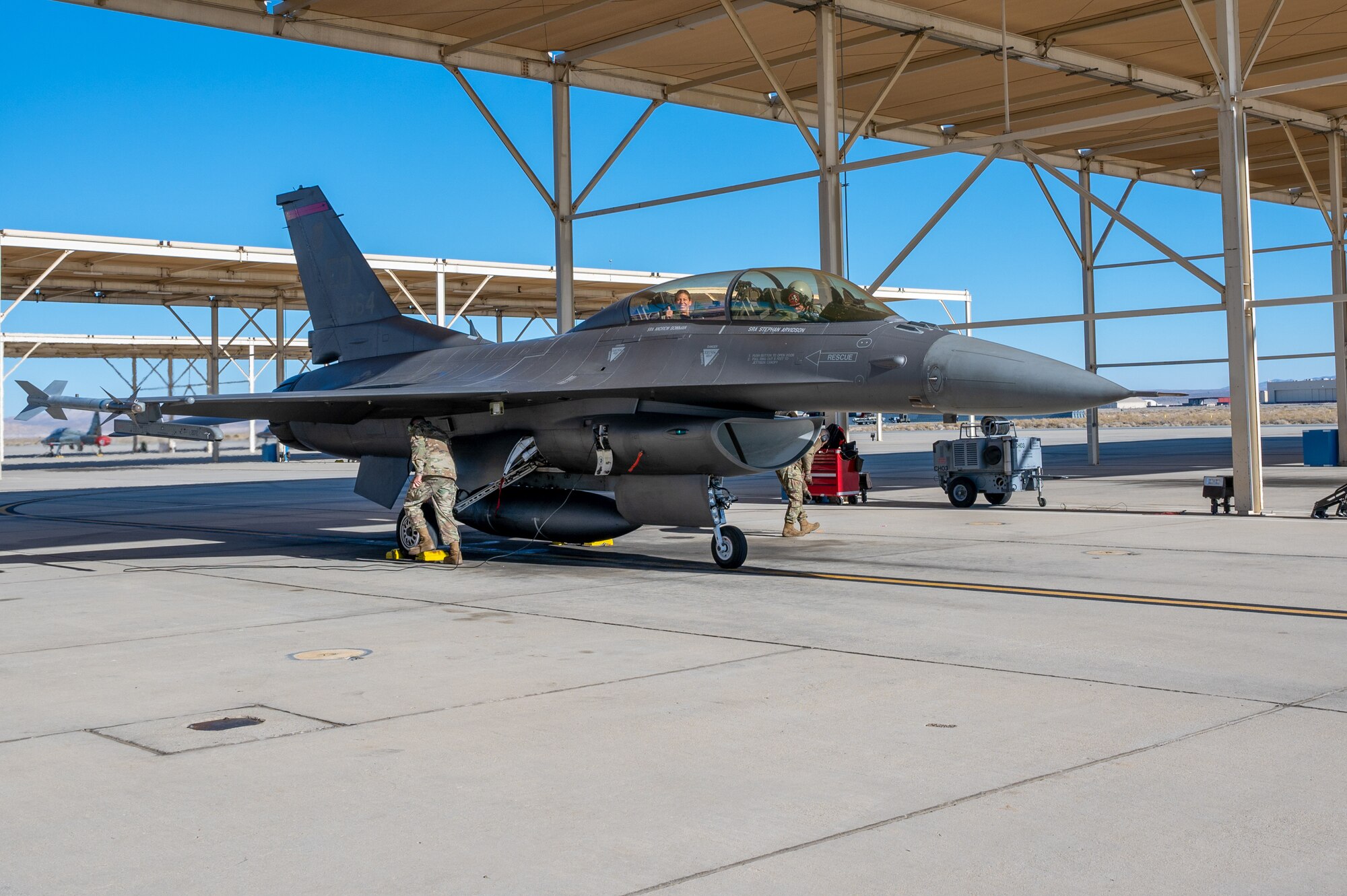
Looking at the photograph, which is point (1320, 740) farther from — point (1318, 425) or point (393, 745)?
point (1318, 425)

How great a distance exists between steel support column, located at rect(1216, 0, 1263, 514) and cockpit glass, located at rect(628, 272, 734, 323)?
7491 mm

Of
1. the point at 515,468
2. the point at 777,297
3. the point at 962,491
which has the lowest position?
the point at 962,491

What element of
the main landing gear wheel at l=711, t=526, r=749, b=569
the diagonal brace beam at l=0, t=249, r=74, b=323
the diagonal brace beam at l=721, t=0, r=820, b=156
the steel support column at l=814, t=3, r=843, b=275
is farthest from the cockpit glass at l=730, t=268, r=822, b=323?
the diagonal brace beam at l=0, t=249, r=74, b=323

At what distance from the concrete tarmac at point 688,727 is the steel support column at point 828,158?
790cm

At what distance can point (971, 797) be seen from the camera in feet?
13.4

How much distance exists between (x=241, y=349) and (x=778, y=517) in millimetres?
54122

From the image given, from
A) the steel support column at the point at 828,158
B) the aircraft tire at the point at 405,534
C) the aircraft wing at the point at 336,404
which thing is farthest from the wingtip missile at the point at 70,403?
the steel support column at the point at 828,158

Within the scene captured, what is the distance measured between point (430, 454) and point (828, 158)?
30.3ft

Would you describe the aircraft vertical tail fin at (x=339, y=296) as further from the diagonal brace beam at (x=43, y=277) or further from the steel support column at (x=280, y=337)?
the steel support column at (x=280, y=337)

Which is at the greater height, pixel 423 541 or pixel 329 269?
pixel 329 269

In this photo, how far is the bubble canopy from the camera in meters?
10.9

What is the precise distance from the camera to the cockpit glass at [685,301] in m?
11.3

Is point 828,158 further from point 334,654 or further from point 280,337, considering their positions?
point 280,337

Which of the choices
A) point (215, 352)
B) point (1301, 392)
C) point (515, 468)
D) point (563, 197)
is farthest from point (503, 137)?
point (1301, 392)
